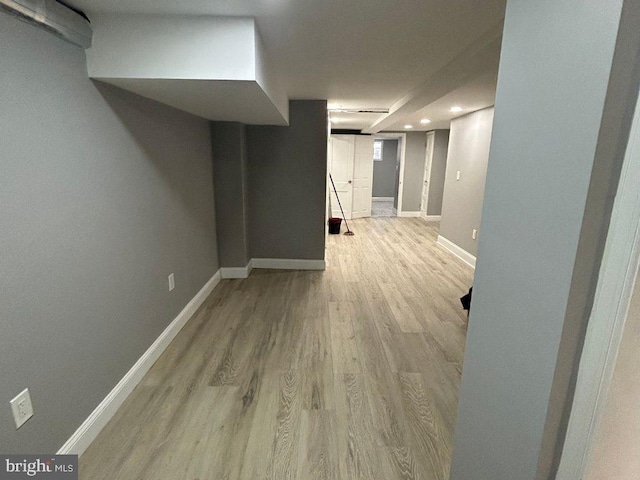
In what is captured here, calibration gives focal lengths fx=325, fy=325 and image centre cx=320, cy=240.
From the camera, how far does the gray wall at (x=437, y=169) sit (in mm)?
7297

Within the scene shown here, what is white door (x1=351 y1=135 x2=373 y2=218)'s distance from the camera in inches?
300

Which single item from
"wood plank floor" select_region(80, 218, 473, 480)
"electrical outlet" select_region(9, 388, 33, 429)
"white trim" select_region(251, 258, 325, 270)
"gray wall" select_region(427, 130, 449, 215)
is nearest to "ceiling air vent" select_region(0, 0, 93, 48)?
"electrical outlet" select_region(9, 388, 33, 429)

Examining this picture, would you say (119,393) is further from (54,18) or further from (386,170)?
(386,170)

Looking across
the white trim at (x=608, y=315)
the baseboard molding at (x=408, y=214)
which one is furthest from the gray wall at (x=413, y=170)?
the white trim at (x=608, y=315)

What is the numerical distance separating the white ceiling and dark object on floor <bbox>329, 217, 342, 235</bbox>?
3548 millimetres

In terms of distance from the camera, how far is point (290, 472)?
4.97 feet

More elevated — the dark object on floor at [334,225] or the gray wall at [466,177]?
the gray wall at [466,177]

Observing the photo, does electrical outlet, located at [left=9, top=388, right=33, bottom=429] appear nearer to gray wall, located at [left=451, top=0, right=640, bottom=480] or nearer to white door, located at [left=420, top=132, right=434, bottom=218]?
gray wall, located at [left=451, top=0, right=640, bottom=480]

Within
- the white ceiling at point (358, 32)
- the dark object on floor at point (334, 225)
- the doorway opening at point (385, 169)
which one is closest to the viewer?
the white ceiling at point (358, 32)

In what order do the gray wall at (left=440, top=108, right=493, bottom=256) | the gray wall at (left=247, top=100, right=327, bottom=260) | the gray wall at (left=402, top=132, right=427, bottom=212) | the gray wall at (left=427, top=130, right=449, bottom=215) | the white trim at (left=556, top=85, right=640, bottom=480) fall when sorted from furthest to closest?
1. the gray wall at (left=402, top=132, right=427, bottom=212)
2. the gray wall at (left=427, top=130, right=449, bottom=215)
3. the gray wall at (left=440, top=108, right=493, bottom=256)
4. the gray wall at (left=247, top=100, right=327, bottom=260)
5. the white trim at (left=556, top=85, right=640, bottom=480)

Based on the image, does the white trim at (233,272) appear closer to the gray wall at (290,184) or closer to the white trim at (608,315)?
the gray wall at (290,184)

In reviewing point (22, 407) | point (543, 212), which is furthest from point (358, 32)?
point (22, 407)

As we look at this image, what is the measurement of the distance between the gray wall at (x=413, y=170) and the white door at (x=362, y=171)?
1017 mm

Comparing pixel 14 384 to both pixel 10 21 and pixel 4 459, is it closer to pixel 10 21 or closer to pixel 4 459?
pixel 4 459
